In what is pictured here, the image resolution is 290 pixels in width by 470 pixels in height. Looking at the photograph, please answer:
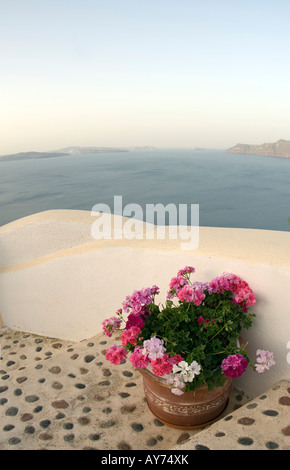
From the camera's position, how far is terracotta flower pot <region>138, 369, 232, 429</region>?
74.0 inches

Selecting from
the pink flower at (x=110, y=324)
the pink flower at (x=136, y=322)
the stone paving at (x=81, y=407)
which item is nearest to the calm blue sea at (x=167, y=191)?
the stone paving at (x=81, y=407)

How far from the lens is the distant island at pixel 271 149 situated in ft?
285

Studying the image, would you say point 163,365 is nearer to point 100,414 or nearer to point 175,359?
point 175,359

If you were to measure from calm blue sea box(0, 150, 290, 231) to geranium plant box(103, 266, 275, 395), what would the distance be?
140 feet

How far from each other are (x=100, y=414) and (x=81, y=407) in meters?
0.16

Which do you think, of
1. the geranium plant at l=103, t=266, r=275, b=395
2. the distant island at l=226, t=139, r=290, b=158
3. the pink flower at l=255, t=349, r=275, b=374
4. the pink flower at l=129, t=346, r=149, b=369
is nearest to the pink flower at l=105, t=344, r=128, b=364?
the geranium plant at l=103, t=266, r=275, b=395

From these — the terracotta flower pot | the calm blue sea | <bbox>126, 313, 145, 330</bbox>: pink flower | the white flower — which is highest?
<bbox>126, 313, 145, 330</bbox>: pink flower

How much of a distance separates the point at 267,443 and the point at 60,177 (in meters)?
65.6

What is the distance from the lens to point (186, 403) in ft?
6.23

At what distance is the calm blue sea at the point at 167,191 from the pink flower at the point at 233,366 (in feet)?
141

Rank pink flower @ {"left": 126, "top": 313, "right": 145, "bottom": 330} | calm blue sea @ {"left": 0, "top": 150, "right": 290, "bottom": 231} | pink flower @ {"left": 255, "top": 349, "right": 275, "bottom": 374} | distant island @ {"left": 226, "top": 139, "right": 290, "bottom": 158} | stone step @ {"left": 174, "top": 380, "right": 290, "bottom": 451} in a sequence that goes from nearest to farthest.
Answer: stone step @ {"left": 174, "top": 380, "right": 290, "bottom": 451} → pink flower @ {"left": 255, "top": 349, "right": 275, "bottom": 374} → pink flower @ {"left": 126, "top": 313, "right": 145, "bottom": 330} → calm blue sea @ {"left": 0, "top": 150, "right": 290, "bottom": 231} → distant island @ {"left": 226, "top": 139, "right": 290, "bottom": 158}

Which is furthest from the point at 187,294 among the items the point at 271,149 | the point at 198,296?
the point at 271,149

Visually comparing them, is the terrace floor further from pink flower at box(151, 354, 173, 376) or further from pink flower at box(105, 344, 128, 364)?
pink flower at box(105, 344, 128, 364)

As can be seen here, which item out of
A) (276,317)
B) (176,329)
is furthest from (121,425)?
(276,317)
